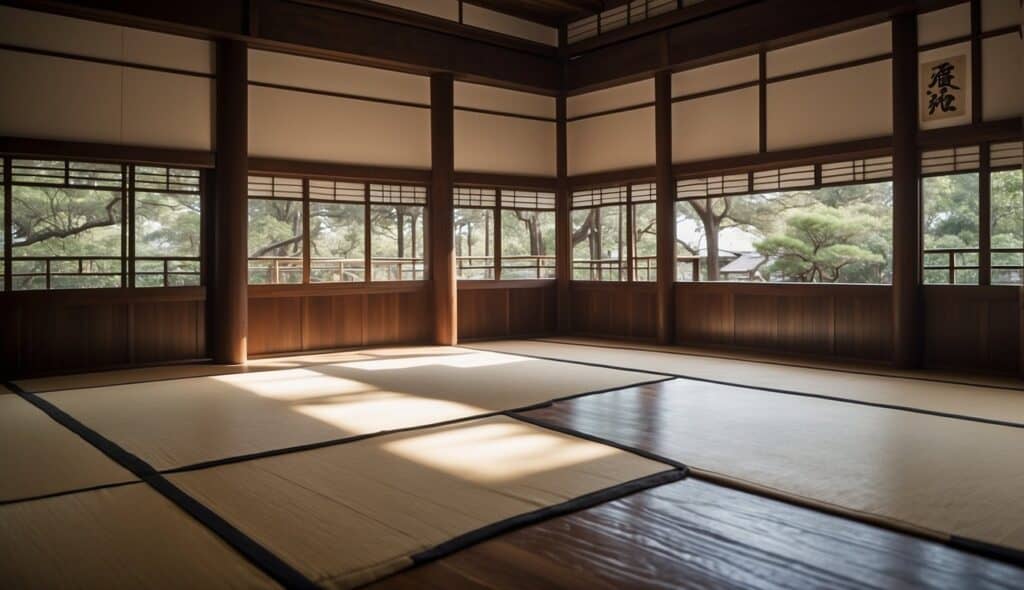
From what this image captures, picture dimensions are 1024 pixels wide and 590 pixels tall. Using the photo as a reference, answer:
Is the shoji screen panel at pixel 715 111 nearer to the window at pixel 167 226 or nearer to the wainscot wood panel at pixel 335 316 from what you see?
the wainscot wood panel at pixel 335 316

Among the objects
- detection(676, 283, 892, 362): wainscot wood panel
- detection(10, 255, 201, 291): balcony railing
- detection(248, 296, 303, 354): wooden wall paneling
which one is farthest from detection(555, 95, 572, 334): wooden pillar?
detection(10, 255, 201, 291): balcony railing

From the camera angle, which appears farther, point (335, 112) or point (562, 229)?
point (562, 229)

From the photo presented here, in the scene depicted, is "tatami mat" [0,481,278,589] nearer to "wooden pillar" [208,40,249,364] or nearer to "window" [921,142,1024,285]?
"wooden pillar" [208,40,249,364]

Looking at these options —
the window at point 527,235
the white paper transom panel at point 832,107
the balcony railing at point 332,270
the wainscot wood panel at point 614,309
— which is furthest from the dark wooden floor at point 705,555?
the window at point 527,235

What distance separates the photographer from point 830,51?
6809 millimetres

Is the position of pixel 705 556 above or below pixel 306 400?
below

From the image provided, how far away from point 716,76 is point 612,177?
1630 millimetres

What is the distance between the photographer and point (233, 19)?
21.6 ft

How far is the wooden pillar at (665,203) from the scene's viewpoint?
809cm

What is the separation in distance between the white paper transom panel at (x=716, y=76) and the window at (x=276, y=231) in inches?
161

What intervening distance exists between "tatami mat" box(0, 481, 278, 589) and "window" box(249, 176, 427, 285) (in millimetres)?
4740

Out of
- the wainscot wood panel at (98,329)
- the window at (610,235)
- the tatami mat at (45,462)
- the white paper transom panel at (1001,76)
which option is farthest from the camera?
the window at (610,235)

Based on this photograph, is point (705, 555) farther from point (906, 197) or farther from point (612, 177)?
point (612, 177)

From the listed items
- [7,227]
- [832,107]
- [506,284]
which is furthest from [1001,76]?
[7,227]
